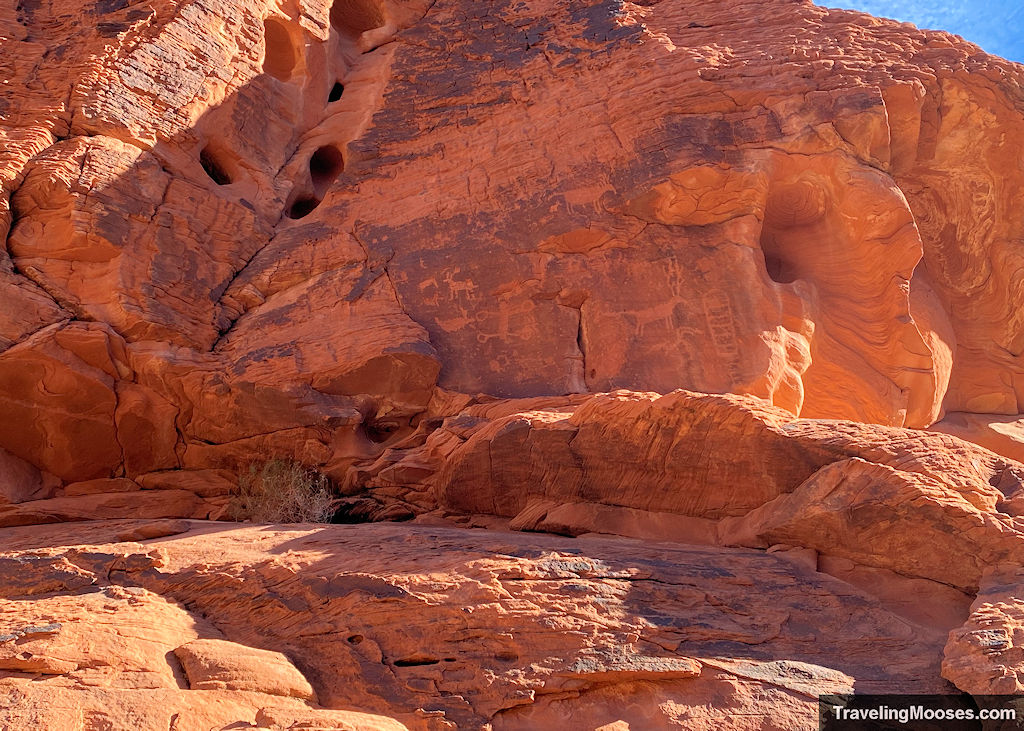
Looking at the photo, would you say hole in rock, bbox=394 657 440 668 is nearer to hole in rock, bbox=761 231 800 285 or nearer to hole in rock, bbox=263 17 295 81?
hole in rock, bbox=761 231 800 285

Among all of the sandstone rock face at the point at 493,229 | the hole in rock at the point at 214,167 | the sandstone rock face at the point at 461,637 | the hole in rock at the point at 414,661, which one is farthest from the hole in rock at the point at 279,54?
the hole in rock at the point at 414,661

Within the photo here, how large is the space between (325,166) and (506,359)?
542cm

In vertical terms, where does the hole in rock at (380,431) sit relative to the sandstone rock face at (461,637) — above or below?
above

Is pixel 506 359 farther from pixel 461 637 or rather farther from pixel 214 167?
pixel 214 167

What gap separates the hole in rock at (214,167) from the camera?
38.2ft

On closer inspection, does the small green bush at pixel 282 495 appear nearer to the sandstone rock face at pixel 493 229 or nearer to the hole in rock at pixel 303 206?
the sandstone rock face at pixel 493 229

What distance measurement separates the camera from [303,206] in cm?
1254

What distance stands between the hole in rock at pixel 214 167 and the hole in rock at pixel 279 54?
1.95m

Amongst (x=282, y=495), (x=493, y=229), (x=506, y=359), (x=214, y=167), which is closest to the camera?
(x=282, y=495)

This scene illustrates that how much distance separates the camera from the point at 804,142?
398 inches

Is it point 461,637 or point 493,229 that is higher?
point 493,229

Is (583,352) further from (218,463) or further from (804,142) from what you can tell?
(218,463)

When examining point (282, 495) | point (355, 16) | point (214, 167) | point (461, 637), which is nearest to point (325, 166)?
point (214, 167)

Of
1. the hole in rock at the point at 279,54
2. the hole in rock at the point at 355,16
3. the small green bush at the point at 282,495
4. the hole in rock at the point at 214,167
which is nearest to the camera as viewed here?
the small green bush at the point at 282,495
